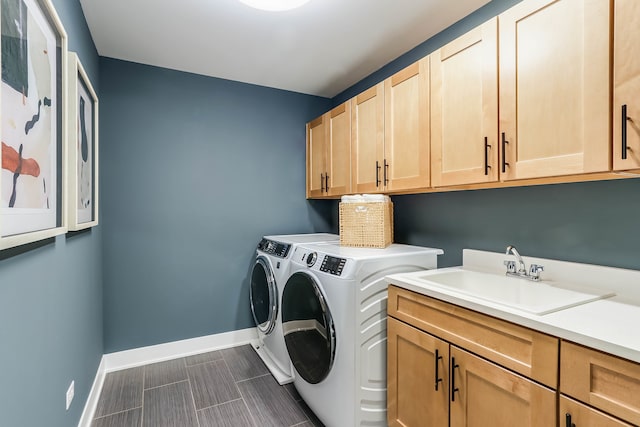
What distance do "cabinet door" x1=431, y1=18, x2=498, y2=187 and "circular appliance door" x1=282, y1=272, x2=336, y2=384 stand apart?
0.93 m

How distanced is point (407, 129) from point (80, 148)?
1760 millimetres

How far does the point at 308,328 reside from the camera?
6.16 feet

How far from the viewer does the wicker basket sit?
208 cm

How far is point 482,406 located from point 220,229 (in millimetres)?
2328

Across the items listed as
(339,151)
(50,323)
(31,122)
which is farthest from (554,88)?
(50,323)

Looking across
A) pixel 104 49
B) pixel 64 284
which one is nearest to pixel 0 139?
pixel 64 284

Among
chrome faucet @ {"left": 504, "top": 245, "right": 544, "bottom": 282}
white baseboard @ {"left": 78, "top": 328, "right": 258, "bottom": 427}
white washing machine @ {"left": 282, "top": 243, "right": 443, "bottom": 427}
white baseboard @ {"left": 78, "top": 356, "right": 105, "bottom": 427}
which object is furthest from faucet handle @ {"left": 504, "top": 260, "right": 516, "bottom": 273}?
white baseboard @ {"left": 78, "top": 356, "right": 105, "bottom": 427}

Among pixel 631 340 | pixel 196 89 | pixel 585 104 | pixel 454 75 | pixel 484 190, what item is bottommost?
pixel 631 340

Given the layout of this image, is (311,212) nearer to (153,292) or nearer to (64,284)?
(153,292)

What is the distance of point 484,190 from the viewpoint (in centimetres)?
188

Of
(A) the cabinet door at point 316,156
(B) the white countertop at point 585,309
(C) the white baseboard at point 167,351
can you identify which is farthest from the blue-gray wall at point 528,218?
(C) the white baseboard at point 167,351

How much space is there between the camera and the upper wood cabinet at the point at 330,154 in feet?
8.28

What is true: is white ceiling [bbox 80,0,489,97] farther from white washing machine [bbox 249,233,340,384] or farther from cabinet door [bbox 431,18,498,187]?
white washing machine [bbox 249,233,340,384]

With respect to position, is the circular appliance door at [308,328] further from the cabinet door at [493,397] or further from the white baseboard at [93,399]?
the white baseboard at [93,399]
